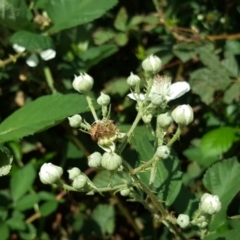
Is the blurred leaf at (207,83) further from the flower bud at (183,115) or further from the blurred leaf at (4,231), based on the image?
the blurred leaf at (4,231)

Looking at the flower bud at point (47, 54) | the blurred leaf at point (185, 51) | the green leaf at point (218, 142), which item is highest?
the flower bud at point (47, 54)

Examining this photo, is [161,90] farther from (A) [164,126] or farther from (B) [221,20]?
(B) [221,20]

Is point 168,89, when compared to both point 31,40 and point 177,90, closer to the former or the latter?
point 177,90

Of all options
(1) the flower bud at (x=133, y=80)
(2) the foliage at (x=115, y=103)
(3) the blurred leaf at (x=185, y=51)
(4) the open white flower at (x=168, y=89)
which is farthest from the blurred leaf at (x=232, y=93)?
(1) the flower bud at (x=133, y=80)

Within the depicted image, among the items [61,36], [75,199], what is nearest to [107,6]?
[61,36]

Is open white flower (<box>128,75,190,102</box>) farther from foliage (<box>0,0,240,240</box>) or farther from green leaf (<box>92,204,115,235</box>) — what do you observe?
green leaf (<box>92,204,115,235</box>)

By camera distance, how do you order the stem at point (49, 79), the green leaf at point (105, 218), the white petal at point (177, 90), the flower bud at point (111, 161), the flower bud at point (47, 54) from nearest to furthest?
the flower bud at point (111, 161), the white petal at point (177, 90), the flower bud at point (47, 54), the stem at point (49, 79), the green leaf at point (105, 218)

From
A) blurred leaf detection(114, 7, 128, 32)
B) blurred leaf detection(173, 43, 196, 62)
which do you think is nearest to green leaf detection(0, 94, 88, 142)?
blurred leaf detection(173, 43, 196, 62)
